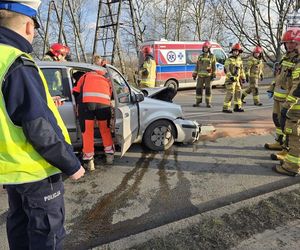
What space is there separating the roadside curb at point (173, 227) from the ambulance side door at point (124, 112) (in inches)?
59.1

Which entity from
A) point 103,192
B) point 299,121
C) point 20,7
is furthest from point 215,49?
point 20,7

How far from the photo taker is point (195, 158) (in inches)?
198

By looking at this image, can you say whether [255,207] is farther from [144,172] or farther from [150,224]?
[144,172]

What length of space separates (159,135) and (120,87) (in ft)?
3.92

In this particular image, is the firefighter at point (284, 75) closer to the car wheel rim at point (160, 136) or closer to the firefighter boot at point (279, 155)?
the firefighter boot at point (279, 155)

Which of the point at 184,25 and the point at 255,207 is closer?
the point at 255,207

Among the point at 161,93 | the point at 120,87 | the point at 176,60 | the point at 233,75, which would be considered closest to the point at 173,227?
the point at 120,87

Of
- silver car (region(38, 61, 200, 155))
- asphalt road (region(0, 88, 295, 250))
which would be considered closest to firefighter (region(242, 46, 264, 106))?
asphalt road (region(0, 88, 295, 250))

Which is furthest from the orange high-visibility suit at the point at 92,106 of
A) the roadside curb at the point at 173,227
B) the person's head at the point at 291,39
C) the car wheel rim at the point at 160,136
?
the person's head at the point at 291,39

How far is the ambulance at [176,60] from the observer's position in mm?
13984

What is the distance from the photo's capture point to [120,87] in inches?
184

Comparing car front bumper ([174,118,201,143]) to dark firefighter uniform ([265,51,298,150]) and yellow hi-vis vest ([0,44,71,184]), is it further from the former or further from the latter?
yellow hi-vis vest ([0,44,71,184])

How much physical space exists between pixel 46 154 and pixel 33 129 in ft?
0.56

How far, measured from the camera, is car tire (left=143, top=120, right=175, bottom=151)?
5201 millimetres
